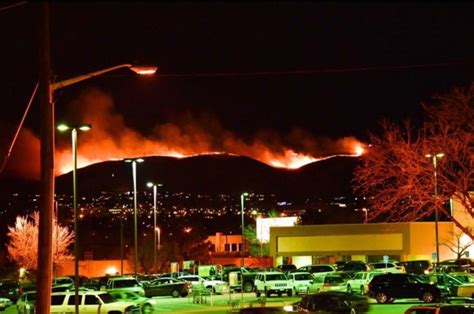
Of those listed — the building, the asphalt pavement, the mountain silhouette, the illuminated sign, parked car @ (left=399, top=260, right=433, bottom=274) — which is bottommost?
the asphalt pavement

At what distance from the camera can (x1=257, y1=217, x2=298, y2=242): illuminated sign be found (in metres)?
93.4

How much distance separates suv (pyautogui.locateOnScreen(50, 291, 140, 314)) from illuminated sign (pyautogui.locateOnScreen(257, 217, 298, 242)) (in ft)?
191

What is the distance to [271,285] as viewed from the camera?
4872 cm

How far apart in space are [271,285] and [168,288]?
25.9 ft

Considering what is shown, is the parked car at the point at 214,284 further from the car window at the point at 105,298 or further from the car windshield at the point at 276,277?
the car window at the point at 105,298

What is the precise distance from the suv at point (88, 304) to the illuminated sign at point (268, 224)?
5813cm

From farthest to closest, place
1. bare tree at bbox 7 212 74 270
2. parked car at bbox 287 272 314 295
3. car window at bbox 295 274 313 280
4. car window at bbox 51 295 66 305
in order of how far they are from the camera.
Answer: bare tree at bbox 7 212 74 270 < car window at bbox 295 274 313 280 < parked car at bbox 287 272 314 295 < car window at bbox 51 295 66 305

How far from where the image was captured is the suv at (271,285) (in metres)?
48.6

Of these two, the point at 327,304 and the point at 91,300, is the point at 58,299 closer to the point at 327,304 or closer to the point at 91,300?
the point at 91,300

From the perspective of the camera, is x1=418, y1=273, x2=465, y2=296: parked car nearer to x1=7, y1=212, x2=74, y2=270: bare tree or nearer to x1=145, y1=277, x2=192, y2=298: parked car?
x1=145, y1=277, x2=192, y2=298: parked car

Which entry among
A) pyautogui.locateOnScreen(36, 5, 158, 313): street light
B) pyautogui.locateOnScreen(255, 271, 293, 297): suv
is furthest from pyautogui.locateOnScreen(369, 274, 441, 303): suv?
pyautogui.locateOnScreen(36, 5, 158, 313): street light

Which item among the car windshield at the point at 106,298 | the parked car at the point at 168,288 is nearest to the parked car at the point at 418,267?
the parked car at the point at 168,288

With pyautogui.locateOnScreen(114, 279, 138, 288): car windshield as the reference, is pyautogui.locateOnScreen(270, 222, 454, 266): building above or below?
above

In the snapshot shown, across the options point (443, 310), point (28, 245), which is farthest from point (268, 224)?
point (443, 310)
